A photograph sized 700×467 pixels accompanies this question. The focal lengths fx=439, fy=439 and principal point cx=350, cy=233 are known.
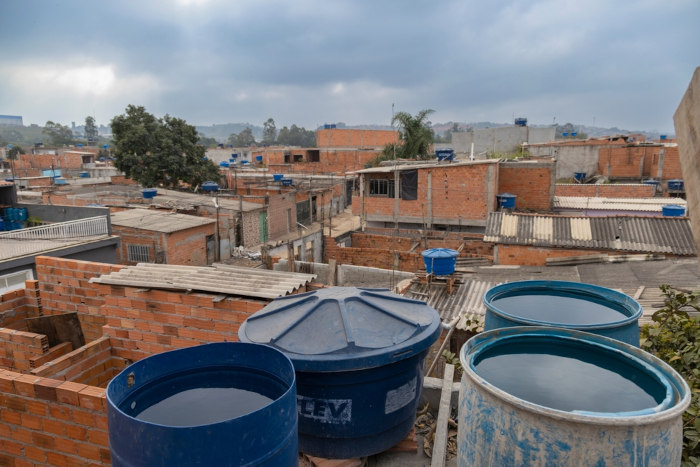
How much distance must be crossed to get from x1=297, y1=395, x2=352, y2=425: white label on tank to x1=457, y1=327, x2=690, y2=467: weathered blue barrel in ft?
2.85

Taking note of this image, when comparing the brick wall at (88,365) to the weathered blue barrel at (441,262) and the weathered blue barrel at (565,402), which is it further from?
the weathered blue barrel at (441,262)

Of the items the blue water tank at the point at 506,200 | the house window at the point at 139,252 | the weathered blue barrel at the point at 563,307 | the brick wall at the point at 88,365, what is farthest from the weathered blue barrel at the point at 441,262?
the house window at the point at 139,252

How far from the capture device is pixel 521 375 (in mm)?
2410

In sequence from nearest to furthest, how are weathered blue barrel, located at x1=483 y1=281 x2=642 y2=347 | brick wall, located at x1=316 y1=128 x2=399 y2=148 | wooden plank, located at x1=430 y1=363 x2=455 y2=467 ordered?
wooden plank, located at x1=430 y1=363 x2=455 y2=467 → weathered blue barrel, located at x1=483 y1=281 x2=642 y2=347 → brick wall, located at x1=316 y1=128 x2=399 y2=148

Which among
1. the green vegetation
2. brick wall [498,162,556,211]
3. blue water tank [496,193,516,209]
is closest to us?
the green vegetation

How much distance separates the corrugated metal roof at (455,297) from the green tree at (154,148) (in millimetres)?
23616

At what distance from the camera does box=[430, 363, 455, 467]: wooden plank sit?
2971 millimetres

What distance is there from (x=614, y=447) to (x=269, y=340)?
2035mm

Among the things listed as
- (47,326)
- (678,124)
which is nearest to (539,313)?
(678,124)

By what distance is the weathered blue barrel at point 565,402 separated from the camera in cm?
174

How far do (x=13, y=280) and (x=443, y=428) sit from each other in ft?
45.5

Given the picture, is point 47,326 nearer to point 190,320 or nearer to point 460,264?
point 190,320

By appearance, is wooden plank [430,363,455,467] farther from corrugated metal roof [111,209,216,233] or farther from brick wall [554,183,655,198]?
brick wall [554,183,655,198]

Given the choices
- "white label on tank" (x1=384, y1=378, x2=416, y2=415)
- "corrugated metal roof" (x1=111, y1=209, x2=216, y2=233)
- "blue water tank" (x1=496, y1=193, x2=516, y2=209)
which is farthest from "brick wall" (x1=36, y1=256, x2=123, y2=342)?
"blue water tank" (x1=496, y1=193, x2=516, y2=209)
